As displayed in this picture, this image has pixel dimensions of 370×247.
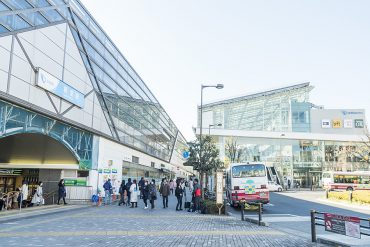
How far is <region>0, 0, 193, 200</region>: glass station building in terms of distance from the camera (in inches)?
596

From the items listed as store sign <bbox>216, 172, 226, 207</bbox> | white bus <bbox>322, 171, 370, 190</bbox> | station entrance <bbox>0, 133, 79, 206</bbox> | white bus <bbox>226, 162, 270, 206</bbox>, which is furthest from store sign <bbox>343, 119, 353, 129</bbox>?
station entrance <bbox>0, 133, 79, 206</bbox>

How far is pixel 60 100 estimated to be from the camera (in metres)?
19.3

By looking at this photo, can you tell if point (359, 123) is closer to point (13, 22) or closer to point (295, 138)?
point (295, 138)

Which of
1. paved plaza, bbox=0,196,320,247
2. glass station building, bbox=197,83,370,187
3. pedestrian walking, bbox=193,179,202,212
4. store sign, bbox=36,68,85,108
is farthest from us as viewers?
glass station building, bbox=197,83,370,187

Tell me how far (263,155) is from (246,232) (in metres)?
51.2

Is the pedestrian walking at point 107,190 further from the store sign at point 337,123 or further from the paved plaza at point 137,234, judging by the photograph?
the store sign at point 337,123

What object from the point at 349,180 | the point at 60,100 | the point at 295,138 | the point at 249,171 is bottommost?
the point at 349,180

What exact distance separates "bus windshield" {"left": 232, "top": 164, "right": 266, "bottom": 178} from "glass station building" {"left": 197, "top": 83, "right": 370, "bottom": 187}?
22.2 metres

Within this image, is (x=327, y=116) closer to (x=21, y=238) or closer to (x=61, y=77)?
(x=61, y=77)

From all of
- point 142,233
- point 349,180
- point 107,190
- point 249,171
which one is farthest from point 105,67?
point 349,180

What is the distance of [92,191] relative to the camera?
22.2 meters

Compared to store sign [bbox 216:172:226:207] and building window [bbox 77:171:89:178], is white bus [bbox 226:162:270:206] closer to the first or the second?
store sign [bbox 216:172:226:207]

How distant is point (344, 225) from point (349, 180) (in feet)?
129

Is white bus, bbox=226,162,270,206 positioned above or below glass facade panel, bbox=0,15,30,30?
below
